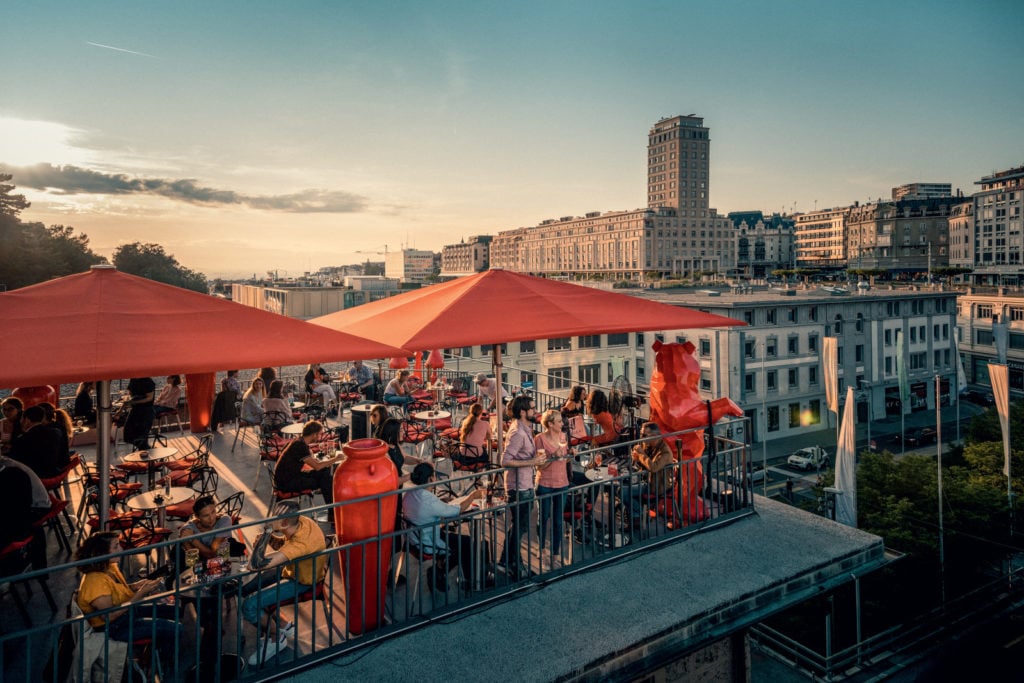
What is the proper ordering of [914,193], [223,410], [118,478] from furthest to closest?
1. [914,193]
2. [223,410]
3. [118,478]

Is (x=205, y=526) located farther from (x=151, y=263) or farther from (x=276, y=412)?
(x=151, y=263)

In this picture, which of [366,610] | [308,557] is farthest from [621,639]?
A: [308,557]

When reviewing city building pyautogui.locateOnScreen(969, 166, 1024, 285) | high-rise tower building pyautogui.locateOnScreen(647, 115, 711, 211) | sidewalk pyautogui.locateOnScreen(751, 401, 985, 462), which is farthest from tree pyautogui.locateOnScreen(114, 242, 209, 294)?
city building pyautogui.locateOnScreen(969, 166, 1024, 285)

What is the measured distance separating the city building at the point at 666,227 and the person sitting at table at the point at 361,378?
139233 millimetres

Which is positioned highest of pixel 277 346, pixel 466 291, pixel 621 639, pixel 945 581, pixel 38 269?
pixel 38 269

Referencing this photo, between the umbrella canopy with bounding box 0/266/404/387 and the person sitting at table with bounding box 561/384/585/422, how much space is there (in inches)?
218

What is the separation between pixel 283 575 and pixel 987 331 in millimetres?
90787

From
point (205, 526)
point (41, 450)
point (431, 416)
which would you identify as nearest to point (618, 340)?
point (431, 416)

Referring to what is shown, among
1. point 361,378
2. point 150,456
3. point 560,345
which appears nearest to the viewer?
point 150,456

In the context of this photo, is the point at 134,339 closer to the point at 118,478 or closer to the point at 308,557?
the point at 308,557

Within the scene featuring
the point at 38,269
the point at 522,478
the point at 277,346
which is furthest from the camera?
the point at 38,269

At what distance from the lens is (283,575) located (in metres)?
5.45

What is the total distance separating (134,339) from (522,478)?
405cm

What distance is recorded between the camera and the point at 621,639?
5.45m
